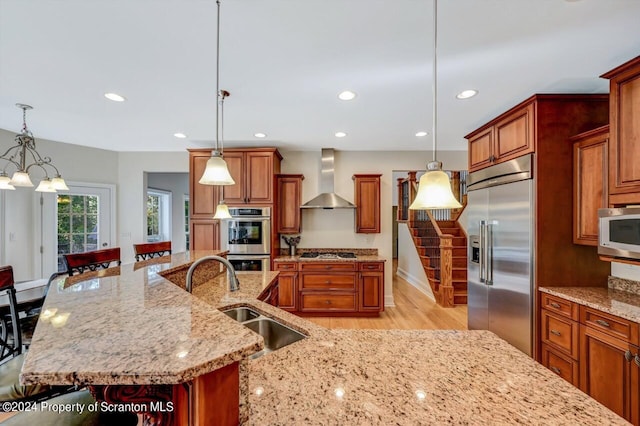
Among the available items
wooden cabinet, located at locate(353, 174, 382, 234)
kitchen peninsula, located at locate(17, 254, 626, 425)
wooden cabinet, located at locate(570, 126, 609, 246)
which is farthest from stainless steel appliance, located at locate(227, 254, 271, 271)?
wooden cabinet, located at locate(570, 126, 609, 246)

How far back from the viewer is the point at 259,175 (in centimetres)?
385

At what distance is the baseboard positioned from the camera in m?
4.89

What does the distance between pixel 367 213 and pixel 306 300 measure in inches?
64.2

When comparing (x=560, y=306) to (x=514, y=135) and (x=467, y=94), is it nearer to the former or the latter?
(x=514, y=135)

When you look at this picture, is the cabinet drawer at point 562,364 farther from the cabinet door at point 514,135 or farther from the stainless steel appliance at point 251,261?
the stainless steel appliance at point 251,261

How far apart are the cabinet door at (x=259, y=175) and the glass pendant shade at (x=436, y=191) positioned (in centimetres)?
278

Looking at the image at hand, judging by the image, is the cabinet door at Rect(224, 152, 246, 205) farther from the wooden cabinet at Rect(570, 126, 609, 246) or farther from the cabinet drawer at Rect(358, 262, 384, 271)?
the wooden cabinet at Rect(570, 126, 609, 246)

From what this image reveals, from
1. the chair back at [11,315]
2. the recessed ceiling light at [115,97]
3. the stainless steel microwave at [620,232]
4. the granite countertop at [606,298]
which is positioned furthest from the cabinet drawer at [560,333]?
the recessed ceiling light at [115,97]

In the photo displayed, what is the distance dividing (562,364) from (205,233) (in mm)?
4160

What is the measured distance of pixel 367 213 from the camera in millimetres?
4191

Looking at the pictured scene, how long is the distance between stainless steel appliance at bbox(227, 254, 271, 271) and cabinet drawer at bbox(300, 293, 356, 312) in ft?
2.27

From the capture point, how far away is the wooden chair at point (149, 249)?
275 centimetres

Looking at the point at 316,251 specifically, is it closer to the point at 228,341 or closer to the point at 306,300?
the point at 306,300

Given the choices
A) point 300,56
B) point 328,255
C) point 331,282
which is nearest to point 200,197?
point 328,255
